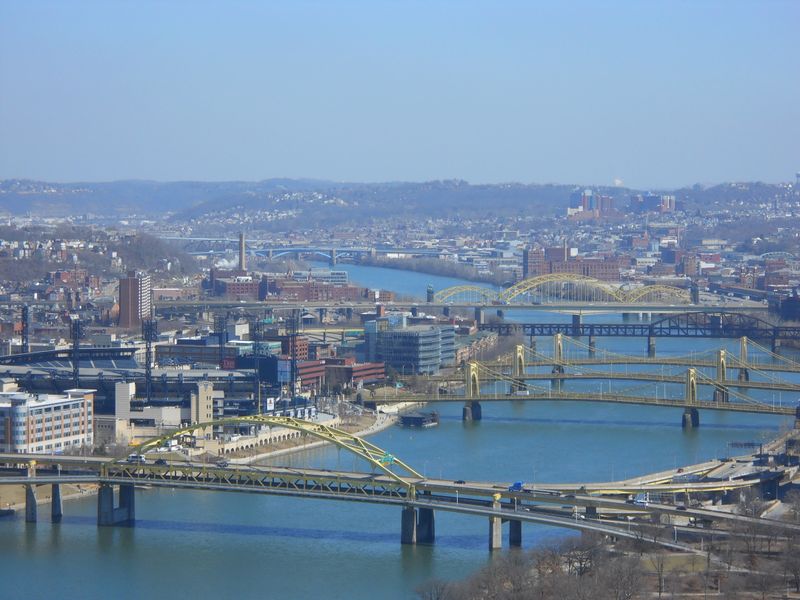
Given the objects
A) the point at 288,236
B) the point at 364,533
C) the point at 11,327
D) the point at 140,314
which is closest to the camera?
the point at 364,533

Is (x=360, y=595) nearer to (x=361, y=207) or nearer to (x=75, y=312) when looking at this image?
(x=75, y=312)

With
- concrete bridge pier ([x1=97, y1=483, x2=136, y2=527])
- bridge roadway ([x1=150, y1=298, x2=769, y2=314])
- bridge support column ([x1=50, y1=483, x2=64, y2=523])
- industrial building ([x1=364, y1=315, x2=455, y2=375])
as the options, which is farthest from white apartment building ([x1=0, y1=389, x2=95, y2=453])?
bridge roadway ([x1=150, y1=298, x2=769, y2=314])

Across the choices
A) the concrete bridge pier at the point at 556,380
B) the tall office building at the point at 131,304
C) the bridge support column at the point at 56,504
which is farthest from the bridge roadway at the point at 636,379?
the bridge support column at the point at 56,504

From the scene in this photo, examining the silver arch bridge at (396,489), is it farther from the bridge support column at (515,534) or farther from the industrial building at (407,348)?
the industrial building at (407,348)

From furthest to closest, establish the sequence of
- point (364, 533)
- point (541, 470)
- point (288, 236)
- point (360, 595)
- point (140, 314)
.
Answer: point (288, 236) → point (140, 314) → point (541, 470) → point (364, 533) → point (360, 595)

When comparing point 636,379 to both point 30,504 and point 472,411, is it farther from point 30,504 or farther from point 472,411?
point 30,504

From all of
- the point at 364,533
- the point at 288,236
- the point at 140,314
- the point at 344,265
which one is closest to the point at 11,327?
the point at 140,314

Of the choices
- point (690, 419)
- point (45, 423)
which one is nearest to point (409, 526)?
point (45, 423)
